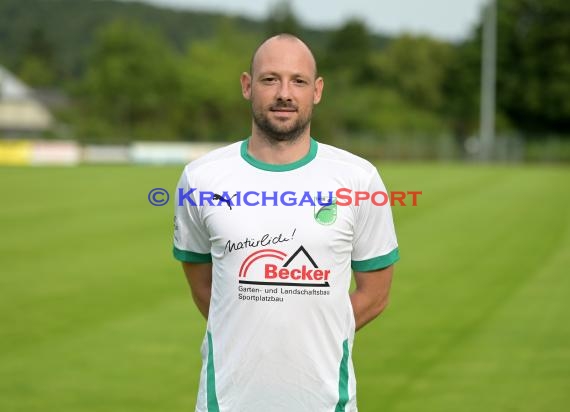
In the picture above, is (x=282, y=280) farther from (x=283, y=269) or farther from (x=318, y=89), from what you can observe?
(x=318, y=89)

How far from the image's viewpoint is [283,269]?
350cm

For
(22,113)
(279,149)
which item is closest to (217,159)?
(279,149)

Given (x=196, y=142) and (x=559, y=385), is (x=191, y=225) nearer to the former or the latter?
(x=559, y=385)

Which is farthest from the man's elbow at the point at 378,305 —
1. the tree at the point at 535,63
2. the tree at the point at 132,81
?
the tree at the point at 535,63

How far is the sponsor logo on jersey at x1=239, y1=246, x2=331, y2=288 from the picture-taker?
3.50 meters

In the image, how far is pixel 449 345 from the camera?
9258 millimetres

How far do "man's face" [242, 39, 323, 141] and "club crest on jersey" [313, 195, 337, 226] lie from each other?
10.1 inches

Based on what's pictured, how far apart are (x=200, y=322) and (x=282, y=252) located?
6.87m

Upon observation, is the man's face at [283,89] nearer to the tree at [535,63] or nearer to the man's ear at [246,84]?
the man's ear at [246,84]

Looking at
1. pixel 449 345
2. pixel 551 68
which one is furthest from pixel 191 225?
pixel 551 68

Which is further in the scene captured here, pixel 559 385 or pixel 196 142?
pixel 196 142

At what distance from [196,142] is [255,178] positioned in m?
61.2

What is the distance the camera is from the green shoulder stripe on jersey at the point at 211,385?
3613 millimetres

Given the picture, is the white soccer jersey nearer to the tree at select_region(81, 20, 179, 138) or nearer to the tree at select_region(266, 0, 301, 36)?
the tree at select_region(81, 20, 179, 138)
